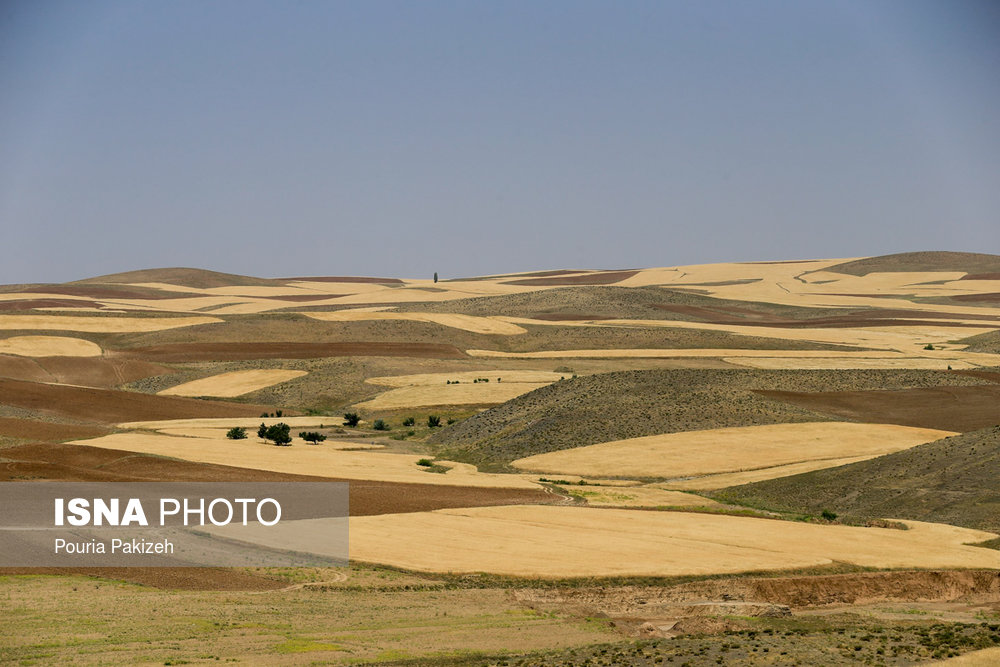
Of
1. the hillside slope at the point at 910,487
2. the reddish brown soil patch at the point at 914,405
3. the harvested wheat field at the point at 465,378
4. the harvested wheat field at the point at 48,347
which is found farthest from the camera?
the harvested wheat field at the point at 48,347

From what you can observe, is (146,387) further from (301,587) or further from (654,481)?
(301,587)

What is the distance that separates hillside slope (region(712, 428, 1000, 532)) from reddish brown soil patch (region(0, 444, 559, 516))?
14.7m

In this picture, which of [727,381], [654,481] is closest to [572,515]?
[654,481]

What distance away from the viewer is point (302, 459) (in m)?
76.3

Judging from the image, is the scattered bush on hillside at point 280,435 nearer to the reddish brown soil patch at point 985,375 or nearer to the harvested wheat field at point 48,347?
the harvested wheat field at point 48,347

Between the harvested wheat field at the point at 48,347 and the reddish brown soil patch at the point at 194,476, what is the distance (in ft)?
204

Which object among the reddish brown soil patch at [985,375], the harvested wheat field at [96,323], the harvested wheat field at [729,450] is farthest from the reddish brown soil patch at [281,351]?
the reddish brown soil patch at [985,375]

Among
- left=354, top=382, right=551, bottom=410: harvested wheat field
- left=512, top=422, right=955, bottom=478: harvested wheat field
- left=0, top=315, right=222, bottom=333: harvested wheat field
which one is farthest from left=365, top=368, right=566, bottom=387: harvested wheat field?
left=0, top=315, right=222, bottom=333: harvested wheat field

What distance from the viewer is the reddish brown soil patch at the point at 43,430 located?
81312mm

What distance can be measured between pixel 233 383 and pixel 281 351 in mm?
19156

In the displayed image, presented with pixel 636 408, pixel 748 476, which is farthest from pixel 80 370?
pixel 748 476

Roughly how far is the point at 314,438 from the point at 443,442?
1119 centimetres

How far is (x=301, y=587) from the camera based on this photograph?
141 ft

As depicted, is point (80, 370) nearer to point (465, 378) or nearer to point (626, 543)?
point (465, 378)
